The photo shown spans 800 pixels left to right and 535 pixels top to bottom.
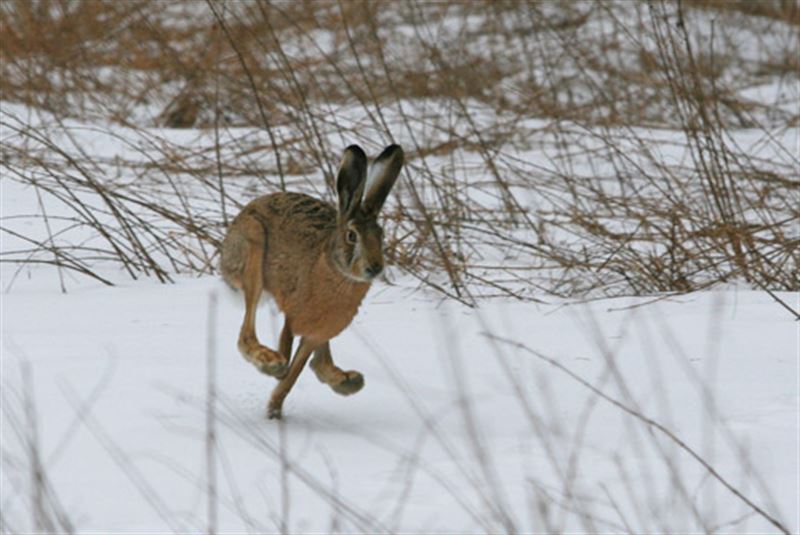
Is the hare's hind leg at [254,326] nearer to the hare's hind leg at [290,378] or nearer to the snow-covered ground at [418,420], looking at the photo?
the hare's hind leg at [290,378]

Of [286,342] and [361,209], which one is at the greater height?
[361,209]

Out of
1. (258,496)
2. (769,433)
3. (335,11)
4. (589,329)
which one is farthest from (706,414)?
(335,11)

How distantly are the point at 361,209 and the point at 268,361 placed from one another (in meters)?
0.37

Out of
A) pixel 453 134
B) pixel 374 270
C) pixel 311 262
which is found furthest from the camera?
pixel 453 134

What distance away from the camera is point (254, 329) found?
3.58 meters

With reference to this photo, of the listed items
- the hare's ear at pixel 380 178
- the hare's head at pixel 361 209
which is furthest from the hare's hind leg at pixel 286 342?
the hare's ear at pixel 380 178

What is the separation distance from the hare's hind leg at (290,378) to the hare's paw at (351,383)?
9 cm

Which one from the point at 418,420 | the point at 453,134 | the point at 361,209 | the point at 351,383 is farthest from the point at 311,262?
the point at 453,134

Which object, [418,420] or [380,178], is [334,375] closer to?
[418,420]

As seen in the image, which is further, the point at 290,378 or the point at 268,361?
the point at 290,378

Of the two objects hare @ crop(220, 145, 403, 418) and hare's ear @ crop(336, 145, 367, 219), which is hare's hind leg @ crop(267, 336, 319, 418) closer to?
hare @ crop(220, 145, 403, 418)

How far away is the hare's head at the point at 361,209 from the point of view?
343 cm

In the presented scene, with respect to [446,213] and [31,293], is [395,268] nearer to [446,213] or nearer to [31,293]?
[446,213]

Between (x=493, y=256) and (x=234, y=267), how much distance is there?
237cm
